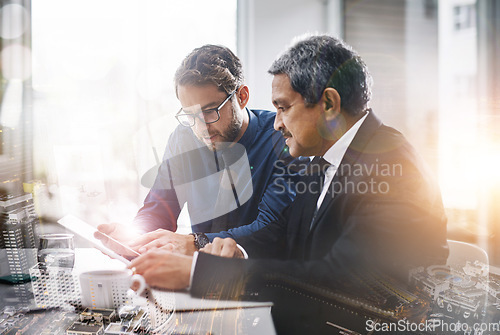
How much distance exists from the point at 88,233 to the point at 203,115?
751 mm

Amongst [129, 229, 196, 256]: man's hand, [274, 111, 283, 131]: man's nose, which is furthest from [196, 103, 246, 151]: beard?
[129, 229, 196, 256]: man's hand

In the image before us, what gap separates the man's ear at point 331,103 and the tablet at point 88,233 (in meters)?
0.96

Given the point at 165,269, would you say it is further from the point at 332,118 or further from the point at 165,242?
Answer: the point at 332,118

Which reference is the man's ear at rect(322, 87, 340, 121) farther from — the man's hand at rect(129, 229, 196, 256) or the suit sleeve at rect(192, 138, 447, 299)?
the man's hand at rect(129, 229, 196, 256)

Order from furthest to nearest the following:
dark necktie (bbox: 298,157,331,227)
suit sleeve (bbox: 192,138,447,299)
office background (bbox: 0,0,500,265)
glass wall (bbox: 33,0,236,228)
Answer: glass wall (bbox: 33,0,236,228) → office background (bbox: 0,0,500,265) → dark necktie (bbox: 298,157,331,227) → suit sleeve (bbox: 192,138,447,299)

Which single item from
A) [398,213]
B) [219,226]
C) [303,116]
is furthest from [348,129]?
[219,226]

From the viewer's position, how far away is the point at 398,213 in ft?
4.35

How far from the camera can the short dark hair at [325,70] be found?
53.2 inches

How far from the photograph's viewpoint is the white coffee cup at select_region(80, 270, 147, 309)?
4.85 ft

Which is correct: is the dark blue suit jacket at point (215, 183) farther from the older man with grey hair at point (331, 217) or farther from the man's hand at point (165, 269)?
the man's hand at point (165, 269)

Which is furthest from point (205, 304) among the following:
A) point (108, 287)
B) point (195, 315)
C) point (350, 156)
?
point (350, 156)

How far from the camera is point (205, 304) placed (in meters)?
1.49

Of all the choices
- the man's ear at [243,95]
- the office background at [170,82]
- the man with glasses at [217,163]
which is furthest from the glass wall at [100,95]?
the man's ear at [243,95]

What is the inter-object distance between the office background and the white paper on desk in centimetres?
35
